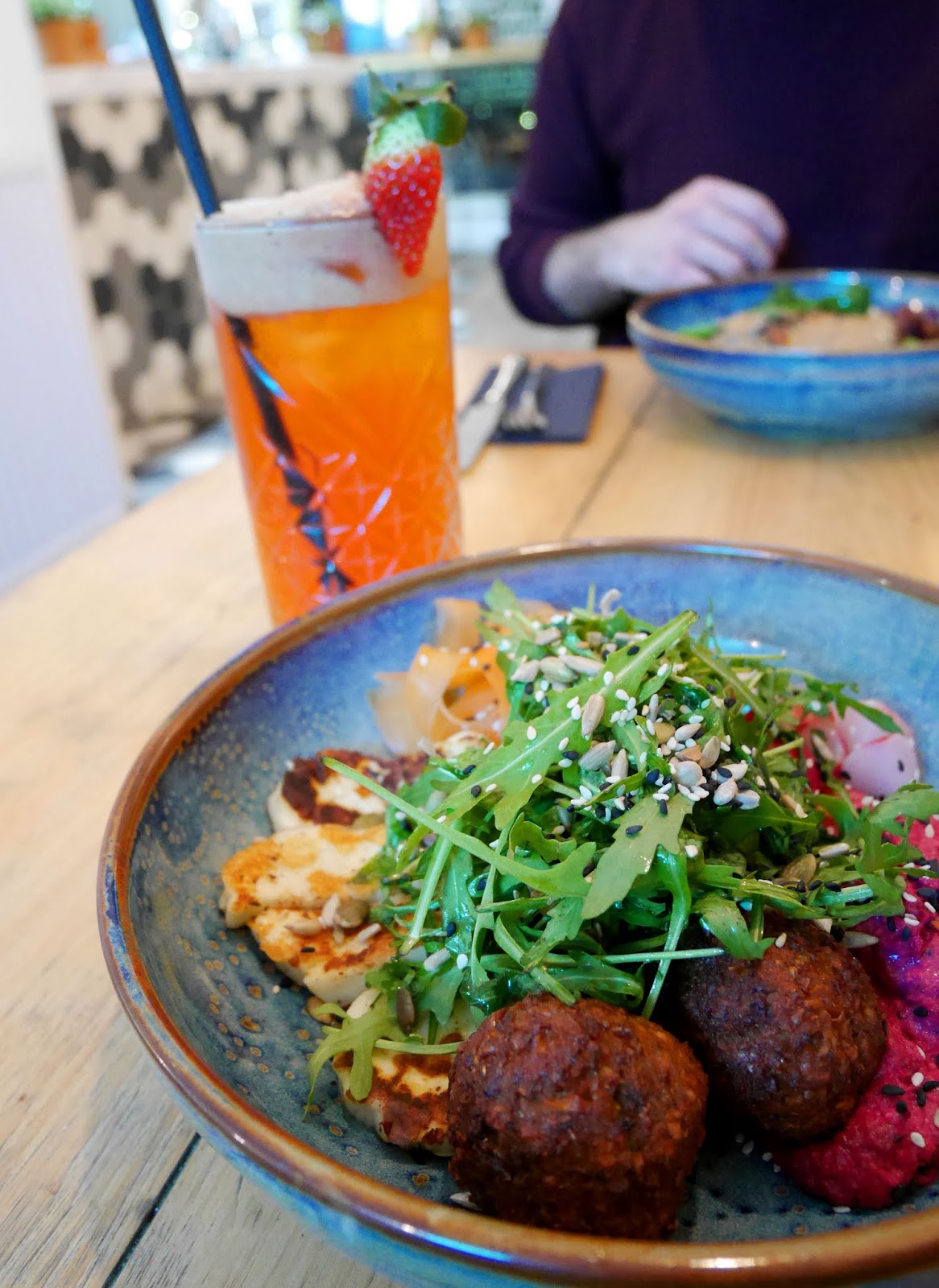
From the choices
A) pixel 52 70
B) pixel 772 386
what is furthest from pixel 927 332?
pixel 52 70

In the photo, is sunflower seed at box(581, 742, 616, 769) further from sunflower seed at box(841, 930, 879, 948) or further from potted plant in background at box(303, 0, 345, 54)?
potted plant in background at box(303, 0, 345, 54)

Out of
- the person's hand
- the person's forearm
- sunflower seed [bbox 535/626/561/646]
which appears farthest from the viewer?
the person's forearm

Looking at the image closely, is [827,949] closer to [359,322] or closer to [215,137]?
[359,322]

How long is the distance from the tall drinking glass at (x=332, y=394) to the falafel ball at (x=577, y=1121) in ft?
2.27

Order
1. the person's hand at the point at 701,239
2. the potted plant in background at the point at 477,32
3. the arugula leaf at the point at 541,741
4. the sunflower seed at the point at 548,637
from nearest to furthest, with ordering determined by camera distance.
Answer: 1. the arugula leaf at the point at 541,741
2. the sunflower seed at the point at 548,637
3. the person's hand at the point at 701,239
4. the potted plant in background at the point at 477,32

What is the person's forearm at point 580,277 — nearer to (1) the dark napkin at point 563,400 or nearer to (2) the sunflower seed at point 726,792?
(1) the dark napkin at point 563,400

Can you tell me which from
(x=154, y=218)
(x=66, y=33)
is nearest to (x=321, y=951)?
(x=154, y=218)

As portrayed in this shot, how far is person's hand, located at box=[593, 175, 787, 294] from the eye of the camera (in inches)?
83.4

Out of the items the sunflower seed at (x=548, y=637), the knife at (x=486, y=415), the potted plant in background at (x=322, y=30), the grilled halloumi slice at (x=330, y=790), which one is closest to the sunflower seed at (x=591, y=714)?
the sunflower seed at (x=548, y=637)

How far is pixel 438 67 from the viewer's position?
316 inches

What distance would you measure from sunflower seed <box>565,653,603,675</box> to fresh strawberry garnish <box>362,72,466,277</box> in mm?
481

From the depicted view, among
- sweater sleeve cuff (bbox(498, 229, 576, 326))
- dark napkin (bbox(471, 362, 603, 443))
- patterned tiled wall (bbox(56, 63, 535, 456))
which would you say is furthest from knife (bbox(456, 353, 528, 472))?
patterned tiled wall (bbox(56, 63, 535, 456))

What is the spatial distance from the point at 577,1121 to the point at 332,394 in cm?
79

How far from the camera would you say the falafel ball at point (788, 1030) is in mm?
543
